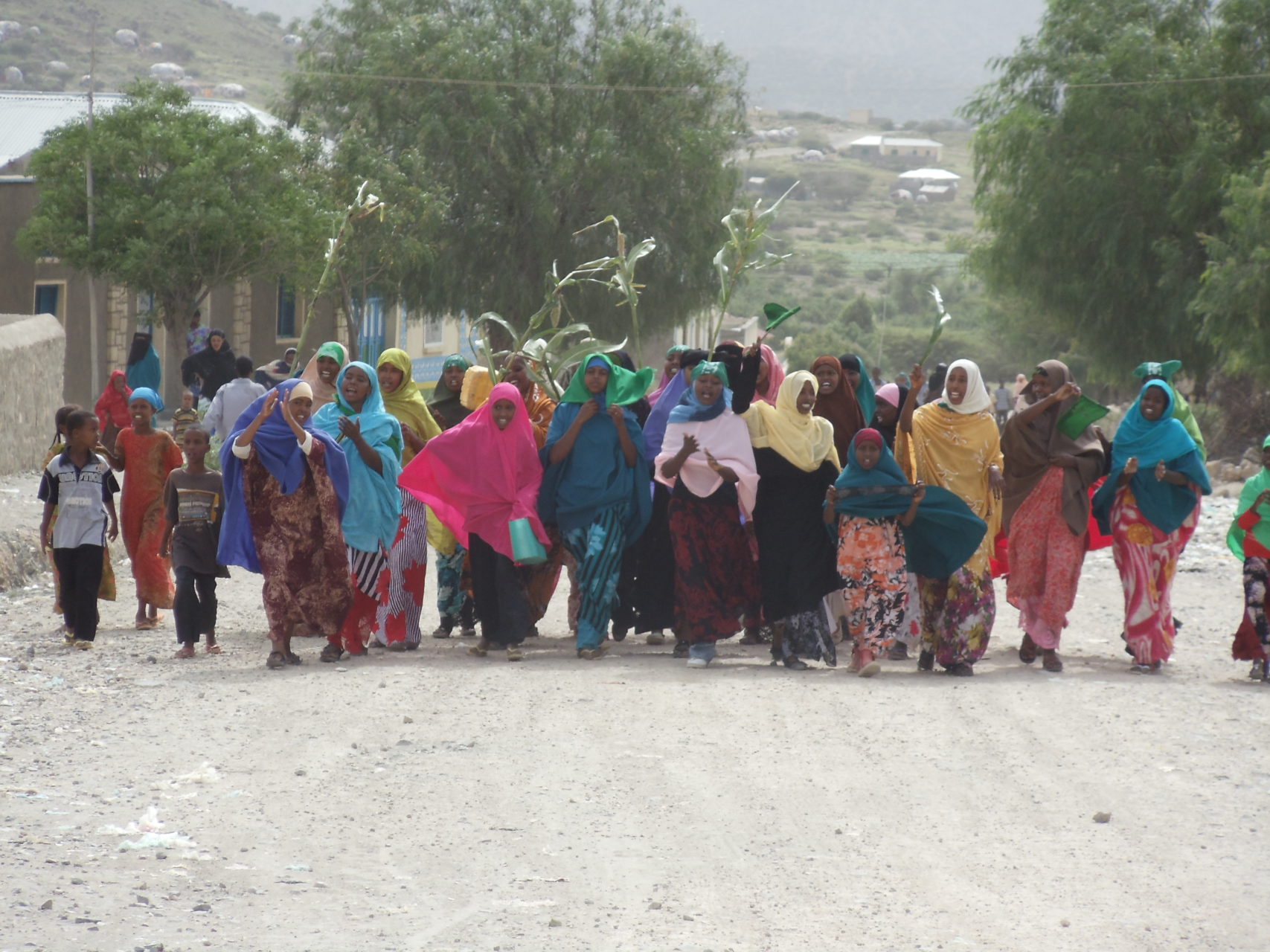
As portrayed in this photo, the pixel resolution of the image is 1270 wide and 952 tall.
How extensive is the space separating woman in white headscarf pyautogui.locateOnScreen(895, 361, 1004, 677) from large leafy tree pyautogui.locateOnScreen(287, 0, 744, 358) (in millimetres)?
20829

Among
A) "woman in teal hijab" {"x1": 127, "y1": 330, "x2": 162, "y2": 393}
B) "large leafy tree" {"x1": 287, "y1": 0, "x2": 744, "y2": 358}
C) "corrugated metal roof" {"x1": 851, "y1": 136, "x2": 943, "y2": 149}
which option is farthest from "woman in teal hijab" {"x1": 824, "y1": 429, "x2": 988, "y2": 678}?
"corrugated metal roof" {"x1": 851, "y1": 136, "x2": 943, "y2": 149}

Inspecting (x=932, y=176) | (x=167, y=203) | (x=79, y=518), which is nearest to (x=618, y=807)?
(x=79, y=518)

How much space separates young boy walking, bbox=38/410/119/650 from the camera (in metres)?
8.01

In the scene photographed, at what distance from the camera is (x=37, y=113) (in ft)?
89.8

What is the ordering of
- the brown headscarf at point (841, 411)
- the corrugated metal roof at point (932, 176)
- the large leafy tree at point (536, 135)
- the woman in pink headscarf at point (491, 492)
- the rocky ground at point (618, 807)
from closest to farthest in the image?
the rocky ground at point (618, 807) < the woman in pink headscarf at point (491, 492) < the brown headscarf at point (841, 411) < the large leafy tree at point (536, 135) < the corrugated metal roof at point (932, 176)

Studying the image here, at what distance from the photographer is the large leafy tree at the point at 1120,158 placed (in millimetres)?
23641

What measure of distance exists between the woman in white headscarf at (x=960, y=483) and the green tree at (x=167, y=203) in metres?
14.2

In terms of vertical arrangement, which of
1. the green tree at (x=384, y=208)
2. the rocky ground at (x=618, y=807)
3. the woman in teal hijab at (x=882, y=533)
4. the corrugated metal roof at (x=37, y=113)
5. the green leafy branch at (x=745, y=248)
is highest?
the corrugated metal roof at (x=37, y=113)

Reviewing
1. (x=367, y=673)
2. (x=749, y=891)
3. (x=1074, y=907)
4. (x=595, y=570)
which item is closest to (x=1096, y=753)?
(x=1074, y=907)

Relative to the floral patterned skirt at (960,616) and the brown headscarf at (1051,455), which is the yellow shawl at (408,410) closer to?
the floral patterned skirt at (960,616)

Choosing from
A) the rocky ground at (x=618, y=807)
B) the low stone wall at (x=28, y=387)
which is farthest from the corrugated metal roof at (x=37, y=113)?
the rocky ground at (x=618, y=807)

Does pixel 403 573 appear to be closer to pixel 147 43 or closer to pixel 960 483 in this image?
pixel 960 483

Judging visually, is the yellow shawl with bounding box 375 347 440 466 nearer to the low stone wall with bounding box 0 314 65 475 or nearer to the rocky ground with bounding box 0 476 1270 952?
the rocky ground with bounding box 0 476 1270 952

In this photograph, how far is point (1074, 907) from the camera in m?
4.64
